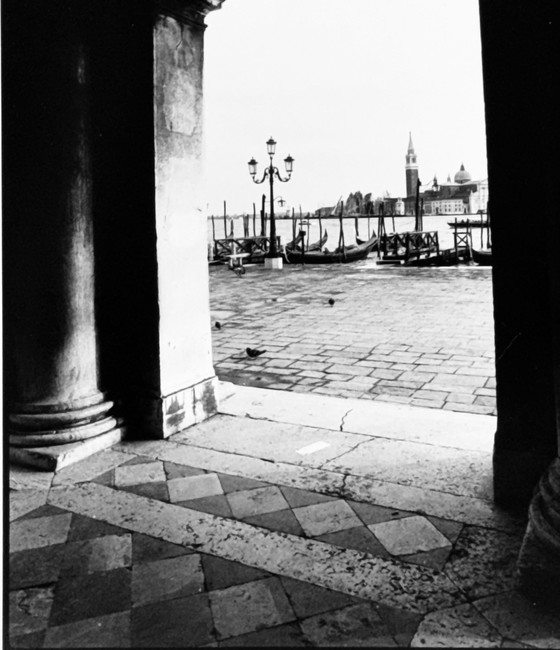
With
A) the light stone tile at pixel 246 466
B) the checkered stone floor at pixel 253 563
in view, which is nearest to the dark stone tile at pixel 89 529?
the checkered stone floor at pixel 253 563

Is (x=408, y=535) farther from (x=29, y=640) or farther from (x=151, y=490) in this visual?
(x=29, y=640)

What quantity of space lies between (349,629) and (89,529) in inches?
46.8

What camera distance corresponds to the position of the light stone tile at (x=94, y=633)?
1.76 metres

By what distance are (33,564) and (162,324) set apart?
1620 millimetres

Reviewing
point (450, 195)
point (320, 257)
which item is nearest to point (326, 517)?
point (320, 257)

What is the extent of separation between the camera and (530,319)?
8.09 ft

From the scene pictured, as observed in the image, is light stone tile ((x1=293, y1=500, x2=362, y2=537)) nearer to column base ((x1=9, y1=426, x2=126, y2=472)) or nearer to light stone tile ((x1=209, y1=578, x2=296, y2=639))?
light stone tile ((x1=209, y1=578, x2=296, y2=639))

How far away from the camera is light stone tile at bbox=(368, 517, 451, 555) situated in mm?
2273

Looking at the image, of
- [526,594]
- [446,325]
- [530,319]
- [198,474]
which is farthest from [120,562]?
[446,325]

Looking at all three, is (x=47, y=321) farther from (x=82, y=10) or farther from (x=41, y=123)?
(x=82, y=10)

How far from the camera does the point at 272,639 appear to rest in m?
1.77

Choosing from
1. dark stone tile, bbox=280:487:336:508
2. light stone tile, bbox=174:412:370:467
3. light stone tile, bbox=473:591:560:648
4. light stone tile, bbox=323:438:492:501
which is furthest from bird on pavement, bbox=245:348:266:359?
light stone tile, bbox=473:591:560:648

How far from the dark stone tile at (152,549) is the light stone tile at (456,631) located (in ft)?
2.98

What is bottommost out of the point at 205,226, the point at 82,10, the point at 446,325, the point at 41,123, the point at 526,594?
the point at 526,594
